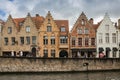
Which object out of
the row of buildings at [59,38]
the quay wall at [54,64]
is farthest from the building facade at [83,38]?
the quay wall at [54,64]

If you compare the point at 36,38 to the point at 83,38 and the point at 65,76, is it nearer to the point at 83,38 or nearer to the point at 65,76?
the point at 83,38

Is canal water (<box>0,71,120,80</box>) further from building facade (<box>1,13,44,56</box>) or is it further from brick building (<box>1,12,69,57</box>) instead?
building facade (<box>1,13,44,56</box>)

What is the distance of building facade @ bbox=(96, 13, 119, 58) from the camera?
59938mm

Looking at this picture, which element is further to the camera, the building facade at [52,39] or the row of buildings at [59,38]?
the row of buildings at [59,38]

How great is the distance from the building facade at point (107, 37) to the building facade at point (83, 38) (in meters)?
1.02

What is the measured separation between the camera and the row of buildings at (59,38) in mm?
59375

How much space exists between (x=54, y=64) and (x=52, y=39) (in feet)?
61.3

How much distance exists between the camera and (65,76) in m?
40.7

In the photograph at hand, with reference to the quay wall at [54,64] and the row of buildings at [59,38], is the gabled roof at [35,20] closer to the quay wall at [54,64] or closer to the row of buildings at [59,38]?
the row of buildings at [59,38]

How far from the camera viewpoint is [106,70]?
43.2 meters

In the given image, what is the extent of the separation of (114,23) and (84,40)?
6611mm

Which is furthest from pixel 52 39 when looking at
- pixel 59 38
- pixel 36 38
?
pixel 36 38

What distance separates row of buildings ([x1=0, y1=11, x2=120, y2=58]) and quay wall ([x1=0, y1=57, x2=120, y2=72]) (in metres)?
15.6

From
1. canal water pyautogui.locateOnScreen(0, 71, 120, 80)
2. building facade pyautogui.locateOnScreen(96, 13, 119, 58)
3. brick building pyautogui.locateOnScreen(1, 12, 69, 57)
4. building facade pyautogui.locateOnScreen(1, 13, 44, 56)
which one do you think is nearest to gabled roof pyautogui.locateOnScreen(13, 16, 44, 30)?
building facade pyautogui.locateOnScreen(1, 13, 44, 56)
